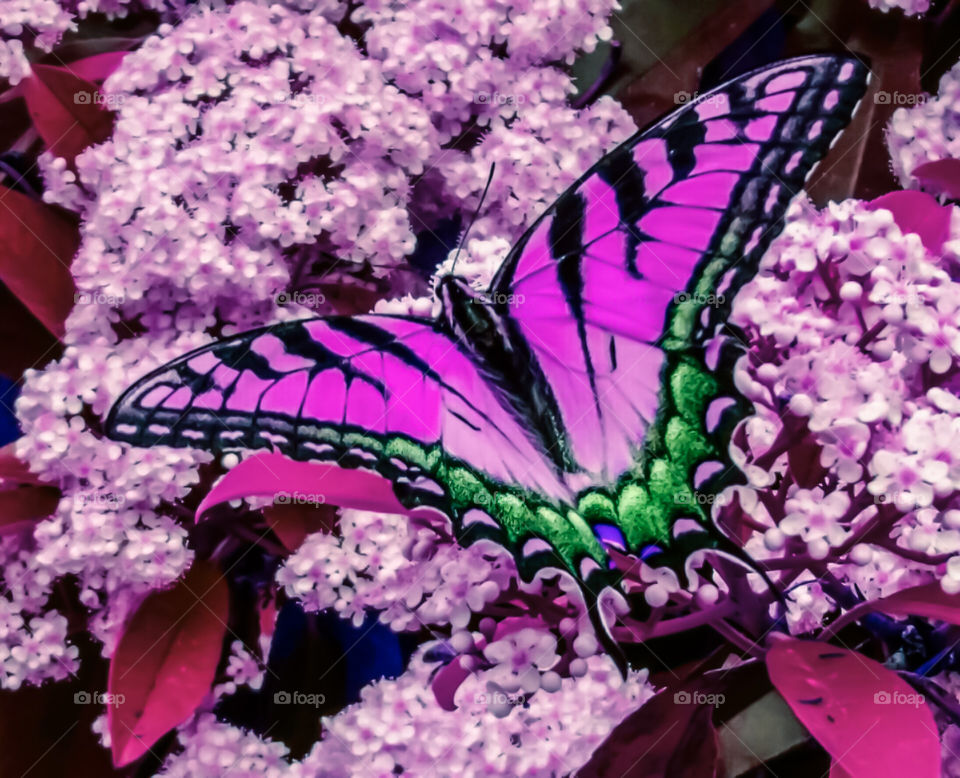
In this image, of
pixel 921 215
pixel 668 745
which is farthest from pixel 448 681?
pixel 921 215

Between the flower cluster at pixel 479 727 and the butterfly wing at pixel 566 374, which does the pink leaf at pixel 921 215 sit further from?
the flower cluster at pixel 479 727

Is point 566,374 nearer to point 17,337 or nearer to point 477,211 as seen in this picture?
point 477,211

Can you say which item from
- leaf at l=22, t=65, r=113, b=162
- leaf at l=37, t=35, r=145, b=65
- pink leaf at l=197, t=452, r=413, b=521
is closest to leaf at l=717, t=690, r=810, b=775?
pink leaf at l=197, t=452, r=413, b=521

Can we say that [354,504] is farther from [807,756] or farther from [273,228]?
[807,756]

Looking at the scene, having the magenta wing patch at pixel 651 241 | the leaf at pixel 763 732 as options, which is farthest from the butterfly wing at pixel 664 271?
the leaf at pixel 763 732

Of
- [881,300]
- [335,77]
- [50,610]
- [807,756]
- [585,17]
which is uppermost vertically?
[335,77]

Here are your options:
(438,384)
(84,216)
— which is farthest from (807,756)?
(84,216)
